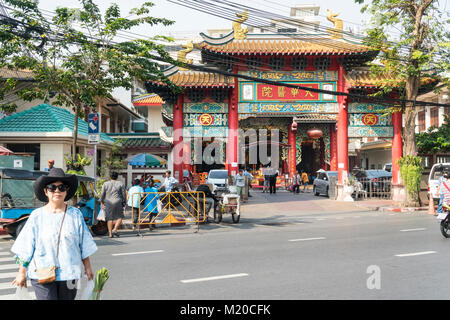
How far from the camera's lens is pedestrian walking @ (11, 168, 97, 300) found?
3.80 m

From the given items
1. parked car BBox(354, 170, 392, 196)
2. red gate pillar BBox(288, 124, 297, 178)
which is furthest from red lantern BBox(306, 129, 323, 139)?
parked car BBox(354, 170, 392, 196)

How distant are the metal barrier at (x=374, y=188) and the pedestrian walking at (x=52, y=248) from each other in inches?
823

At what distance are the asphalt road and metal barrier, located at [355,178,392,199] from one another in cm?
1021

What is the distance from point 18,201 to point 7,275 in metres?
3.96

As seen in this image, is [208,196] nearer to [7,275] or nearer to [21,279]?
[7,275]

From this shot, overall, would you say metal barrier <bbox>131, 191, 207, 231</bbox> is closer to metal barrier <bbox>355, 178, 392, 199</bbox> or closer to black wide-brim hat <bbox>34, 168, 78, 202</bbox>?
black wide-brim hat <bbox>34, 168, 78, 202</bbox>

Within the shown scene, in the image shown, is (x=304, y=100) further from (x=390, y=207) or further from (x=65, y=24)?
(x=65, y=24)

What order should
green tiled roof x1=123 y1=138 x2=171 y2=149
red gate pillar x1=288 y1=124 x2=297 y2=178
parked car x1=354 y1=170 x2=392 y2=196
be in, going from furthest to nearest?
red gate pillar x1=288 y1=124 x2=297 y2=178 → green tiled roof x1=123 y1=138 x2=171 y2=149 → parked car x1=354 y1=170 x2=392 y2=196

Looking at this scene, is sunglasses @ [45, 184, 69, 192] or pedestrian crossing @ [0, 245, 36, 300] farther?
pedestrian crossing @ [0, 245, 36, 300]

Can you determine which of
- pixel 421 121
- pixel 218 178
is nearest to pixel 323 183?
pixel 218 178

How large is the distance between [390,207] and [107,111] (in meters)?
23.0

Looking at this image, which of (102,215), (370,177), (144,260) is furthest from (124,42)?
(370,177)

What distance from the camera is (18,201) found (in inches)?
425

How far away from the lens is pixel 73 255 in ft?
13.0
